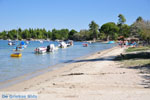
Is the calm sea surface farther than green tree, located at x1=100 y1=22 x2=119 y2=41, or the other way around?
green tree, located at x1=100 y1=22 x2=119 y2=41

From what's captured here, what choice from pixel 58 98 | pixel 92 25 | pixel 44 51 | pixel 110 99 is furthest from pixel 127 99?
pixel 92 25

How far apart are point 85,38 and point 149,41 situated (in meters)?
122

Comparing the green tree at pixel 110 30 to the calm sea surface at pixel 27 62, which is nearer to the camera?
the calm sea surface at pixel 27 62

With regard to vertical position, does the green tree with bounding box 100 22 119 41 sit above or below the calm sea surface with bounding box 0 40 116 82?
above

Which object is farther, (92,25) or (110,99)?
(92,25)

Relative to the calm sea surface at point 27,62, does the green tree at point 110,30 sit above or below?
above

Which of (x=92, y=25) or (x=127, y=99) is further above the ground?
(x=92, y=25)

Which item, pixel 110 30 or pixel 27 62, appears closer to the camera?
pixel 27 62

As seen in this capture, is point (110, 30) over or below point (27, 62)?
over

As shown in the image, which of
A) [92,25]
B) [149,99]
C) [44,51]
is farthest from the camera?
[92,25]

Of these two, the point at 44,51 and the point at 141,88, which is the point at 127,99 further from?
the point at 44,51

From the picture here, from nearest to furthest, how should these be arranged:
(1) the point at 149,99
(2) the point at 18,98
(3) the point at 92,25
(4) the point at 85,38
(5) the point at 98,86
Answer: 1. (1) the point at 149,99
2. (2) the point at 18,98
3. (5) the point at 98,86
4. (3) the point at 92,25
5. (4) the point at 85,38

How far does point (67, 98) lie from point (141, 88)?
363 centimetres

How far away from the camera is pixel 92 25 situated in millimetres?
154875
